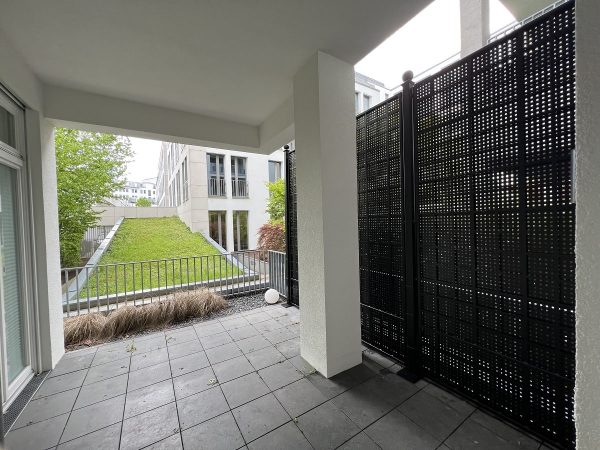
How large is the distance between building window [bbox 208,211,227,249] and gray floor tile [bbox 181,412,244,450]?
9353 millimetres

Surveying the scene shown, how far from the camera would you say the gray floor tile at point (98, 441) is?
66.4 inches

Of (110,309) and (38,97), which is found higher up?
(38,97)

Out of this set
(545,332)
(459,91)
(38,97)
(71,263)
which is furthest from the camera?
(71,263)

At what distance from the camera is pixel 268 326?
3.52 meters

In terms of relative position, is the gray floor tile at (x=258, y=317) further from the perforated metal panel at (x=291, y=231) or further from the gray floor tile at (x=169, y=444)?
the gray floor tile at (x=169, y=444)

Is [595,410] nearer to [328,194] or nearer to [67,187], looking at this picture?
[328,194]

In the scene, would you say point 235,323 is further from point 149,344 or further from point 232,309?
point 149,344

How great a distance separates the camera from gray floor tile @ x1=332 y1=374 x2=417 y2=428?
1.88 metres

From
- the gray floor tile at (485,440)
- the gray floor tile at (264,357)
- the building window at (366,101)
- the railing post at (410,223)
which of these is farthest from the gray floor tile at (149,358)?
the building window at (366,101)

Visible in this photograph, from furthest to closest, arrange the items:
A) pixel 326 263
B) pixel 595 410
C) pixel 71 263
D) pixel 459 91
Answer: pixel 71 263, pixel 326 263, pixel 459 91, pixel 595 410

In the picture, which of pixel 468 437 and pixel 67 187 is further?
pixel 67 187

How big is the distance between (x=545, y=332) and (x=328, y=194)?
1.77 metres

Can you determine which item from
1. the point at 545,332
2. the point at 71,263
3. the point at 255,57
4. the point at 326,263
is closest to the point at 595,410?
the point at 545,332

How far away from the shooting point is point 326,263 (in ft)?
7.52
